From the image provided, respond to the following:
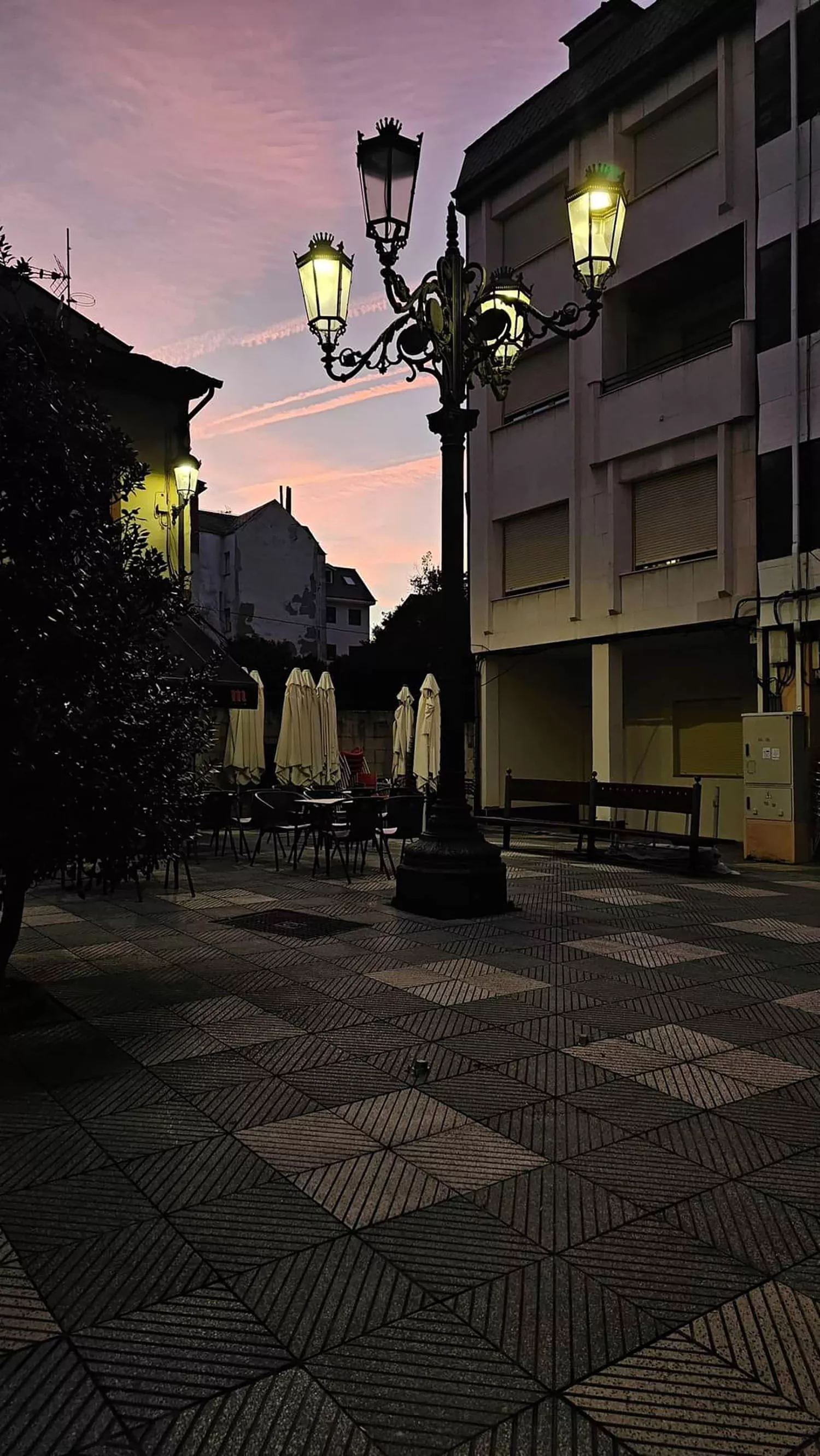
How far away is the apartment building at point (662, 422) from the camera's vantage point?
46.2 feet

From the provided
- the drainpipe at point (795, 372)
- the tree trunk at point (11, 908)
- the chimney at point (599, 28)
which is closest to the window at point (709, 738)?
the drainpipe at point (795, 372)

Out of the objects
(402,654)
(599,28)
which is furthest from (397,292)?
(402,654)

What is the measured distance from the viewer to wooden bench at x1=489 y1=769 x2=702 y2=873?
1151 cm

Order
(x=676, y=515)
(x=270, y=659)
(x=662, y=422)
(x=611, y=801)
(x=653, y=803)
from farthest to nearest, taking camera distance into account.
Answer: (x=270, y=659)
(x=676, y=515)
(x=662, y=422)
(x=611, y=801)
(x=653, y=803)

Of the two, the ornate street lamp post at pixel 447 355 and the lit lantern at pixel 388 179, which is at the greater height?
the lit lantern at pixel 388 179

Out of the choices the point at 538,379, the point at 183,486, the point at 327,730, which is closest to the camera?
the point at 183,486

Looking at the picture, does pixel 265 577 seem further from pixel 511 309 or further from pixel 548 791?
pixel 511 309

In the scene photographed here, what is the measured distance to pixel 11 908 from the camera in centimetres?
506

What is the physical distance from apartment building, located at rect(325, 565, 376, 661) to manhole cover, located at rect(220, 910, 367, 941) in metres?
54.8

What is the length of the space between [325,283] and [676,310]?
12769mm

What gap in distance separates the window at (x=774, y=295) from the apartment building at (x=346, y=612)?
162 ft

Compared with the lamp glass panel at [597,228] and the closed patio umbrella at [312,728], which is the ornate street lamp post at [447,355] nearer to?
the lamp glass panel at [597,228]

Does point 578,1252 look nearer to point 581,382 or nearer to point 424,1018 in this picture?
point 424,1018

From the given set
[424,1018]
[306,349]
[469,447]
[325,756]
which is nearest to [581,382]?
[469,447]
